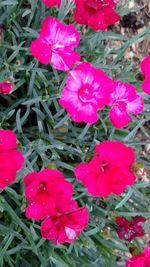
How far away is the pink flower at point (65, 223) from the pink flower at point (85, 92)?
0.23 meters

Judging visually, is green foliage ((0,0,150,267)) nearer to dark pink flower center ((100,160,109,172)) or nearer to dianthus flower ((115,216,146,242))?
dianthus flower ((115,216,146,242))

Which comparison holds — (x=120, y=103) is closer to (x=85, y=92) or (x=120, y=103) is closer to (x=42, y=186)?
(x=85, y=92)

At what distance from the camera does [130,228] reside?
1606mm

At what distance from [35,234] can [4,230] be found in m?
0.10

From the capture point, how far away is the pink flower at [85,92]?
50.3 inches

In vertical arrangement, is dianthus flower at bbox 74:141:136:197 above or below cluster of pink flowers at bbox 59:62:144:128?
below

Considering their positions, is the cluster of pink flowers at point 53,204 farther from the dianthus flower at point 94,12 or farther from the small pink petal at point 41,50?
the dianthus flower at point 94,12

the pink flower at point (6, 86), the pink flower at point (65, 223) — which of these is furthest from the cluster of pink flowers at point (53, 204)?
the pink flower at point (6, 86)

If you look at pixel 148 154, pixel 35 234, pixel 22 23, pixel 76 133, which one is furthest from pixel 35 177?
pixel 148 154

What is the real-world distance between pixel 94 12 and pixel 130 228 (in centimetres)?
70

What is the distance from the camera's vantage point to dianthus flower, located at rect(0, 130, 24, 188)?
1.15m

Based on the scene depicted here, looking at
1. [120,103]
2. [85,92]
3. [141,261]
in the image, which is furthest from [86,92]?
[141,261]

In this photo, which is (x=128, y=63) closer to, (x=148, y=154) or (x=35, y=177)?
(x=148, y=154)

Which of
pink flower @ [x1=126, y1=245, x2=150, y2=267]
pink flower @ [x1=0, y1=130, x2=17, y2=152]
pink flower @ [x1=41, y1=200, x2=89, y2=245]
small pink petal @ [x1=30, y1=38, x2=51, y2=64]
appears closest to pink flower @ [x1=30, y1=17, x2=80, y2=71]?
small pink petal @ [x1=30, y1=38, x2=51, y2=64]
